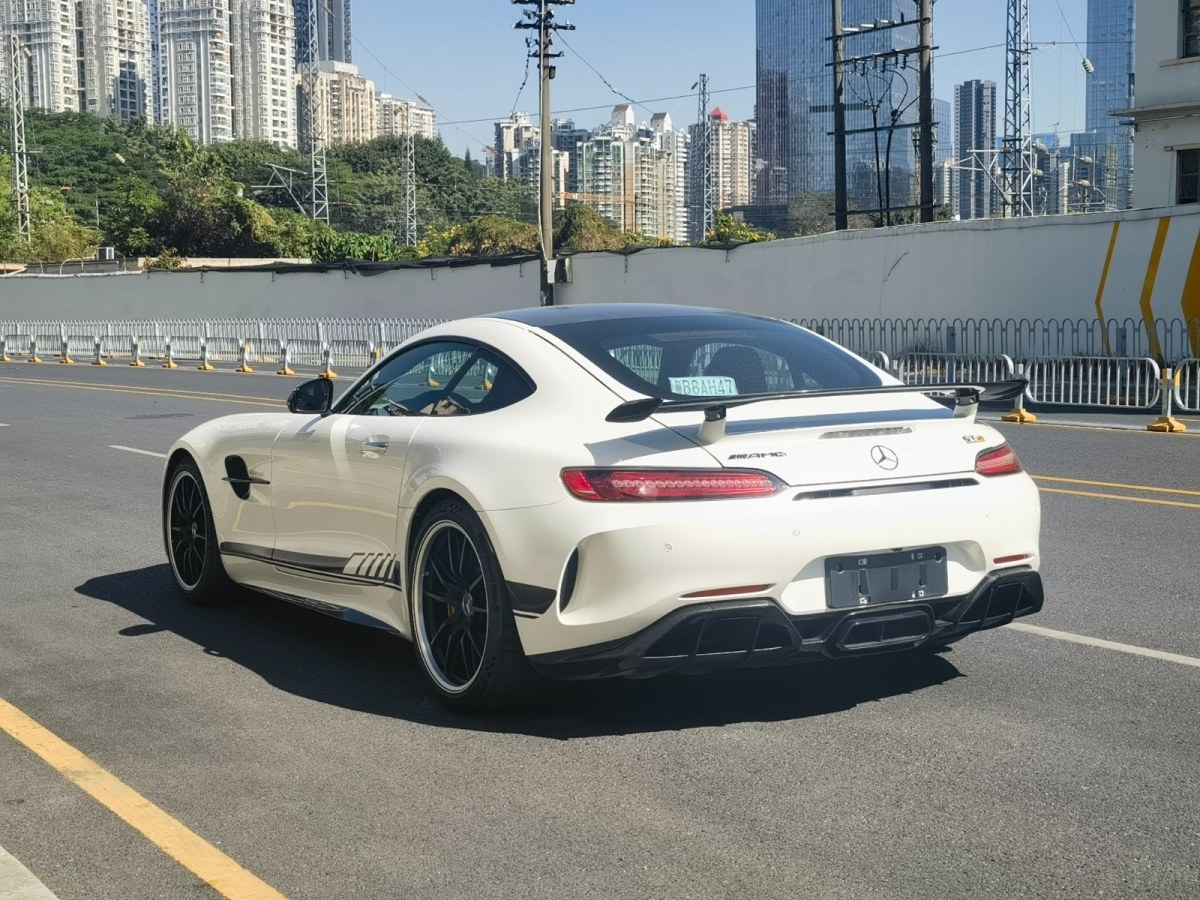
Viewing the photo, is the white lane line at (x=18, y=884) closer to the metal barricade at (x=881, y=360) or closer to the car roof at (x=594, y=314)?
the car roof at (x=594, y=314)

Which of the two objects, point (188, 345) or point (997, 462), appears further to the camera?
point (188, 345)

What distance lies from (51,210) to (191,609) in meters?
104

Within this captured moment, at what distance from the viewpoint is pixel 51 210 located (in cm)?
10388

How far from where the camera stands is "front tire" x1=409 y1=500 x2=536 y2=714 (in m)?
5.04

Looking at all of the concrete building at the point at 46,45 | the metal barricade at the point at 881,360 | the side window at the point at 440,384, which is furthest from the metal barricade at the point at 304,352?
the concrete building at the point at 46,45

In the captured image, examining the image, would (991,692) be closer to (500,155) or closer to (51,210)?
(51,210)

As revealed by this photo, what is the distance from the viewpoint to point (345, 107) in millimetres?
163250

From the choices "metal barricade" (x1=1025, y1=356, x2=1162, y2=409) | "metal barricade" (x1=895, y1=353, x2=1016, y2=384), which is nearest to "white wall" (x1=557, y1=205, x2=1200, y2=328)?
"metal barricade" (x1=895, y1=353, x2=1016, y2=384)

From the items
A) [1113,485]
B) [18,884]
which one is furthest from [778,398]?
[1113,485]

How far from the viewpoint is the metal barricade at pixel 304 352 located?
121 feet

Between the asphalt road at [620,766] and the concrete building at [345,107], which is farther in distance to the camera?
the concrete building at [345,107]

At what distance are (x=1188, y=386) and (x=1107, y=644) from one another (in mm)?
13757

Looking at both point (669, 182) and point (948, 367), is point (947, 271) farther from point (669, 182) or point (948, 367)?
point (669, 182)

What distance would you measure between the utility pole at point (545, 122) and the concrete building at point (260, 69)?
14458 cm
